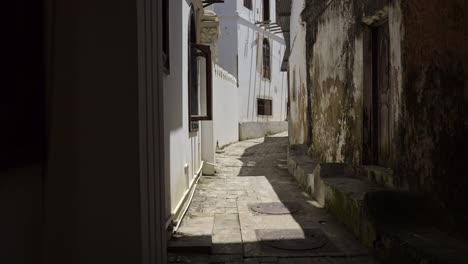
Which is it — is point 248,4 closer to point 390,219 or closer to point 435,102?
point 435,102

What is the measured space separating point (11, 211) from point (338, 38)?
6824mm

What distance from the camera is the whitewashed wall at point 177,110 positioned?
4836 millimetres

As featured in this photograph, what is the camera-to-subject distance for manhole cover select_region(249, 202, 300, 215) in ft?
20.4

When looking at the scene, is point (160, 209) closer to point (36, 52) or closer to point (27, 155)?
point (27, 155)

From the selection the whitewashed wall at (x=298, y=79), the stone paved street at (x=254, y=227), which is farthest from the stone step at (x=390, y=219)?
the whitewashed wall at (x=298, y=79)

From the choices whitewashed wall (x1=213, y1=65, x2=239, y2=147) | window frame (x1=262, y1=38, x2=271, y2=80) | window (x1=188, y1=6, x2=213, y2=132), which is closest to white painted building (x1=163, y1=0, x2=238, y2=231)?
window (x1=188, y1=6, x2=213, y2=132)

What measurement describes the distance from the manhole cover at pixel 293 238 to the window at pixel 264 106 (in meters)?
18.1

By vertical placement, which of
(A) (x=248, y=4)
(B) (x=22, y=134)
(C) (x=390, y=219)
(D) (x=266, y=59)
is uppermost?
(A) (x=248, y=4)

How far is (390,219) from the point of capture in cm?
421

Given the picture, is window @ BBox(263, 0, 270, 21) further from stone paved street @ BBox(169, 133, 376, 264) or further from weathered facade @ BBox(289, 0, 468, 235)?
stone paved street @ BBox(169, 133, 376, 264)

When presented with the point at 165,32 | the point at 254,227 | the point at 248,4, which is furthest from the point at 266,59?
the point at 165,32

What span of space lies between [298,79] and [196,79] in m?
4.13

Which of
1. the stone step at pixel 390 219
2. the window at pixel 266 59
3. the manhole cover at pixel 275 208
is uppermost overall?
the window at pixel 266 59

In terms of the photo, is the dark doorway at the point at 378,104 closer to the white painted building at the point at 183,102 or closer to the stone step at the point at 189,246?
the white painted building at the point at 183,102
